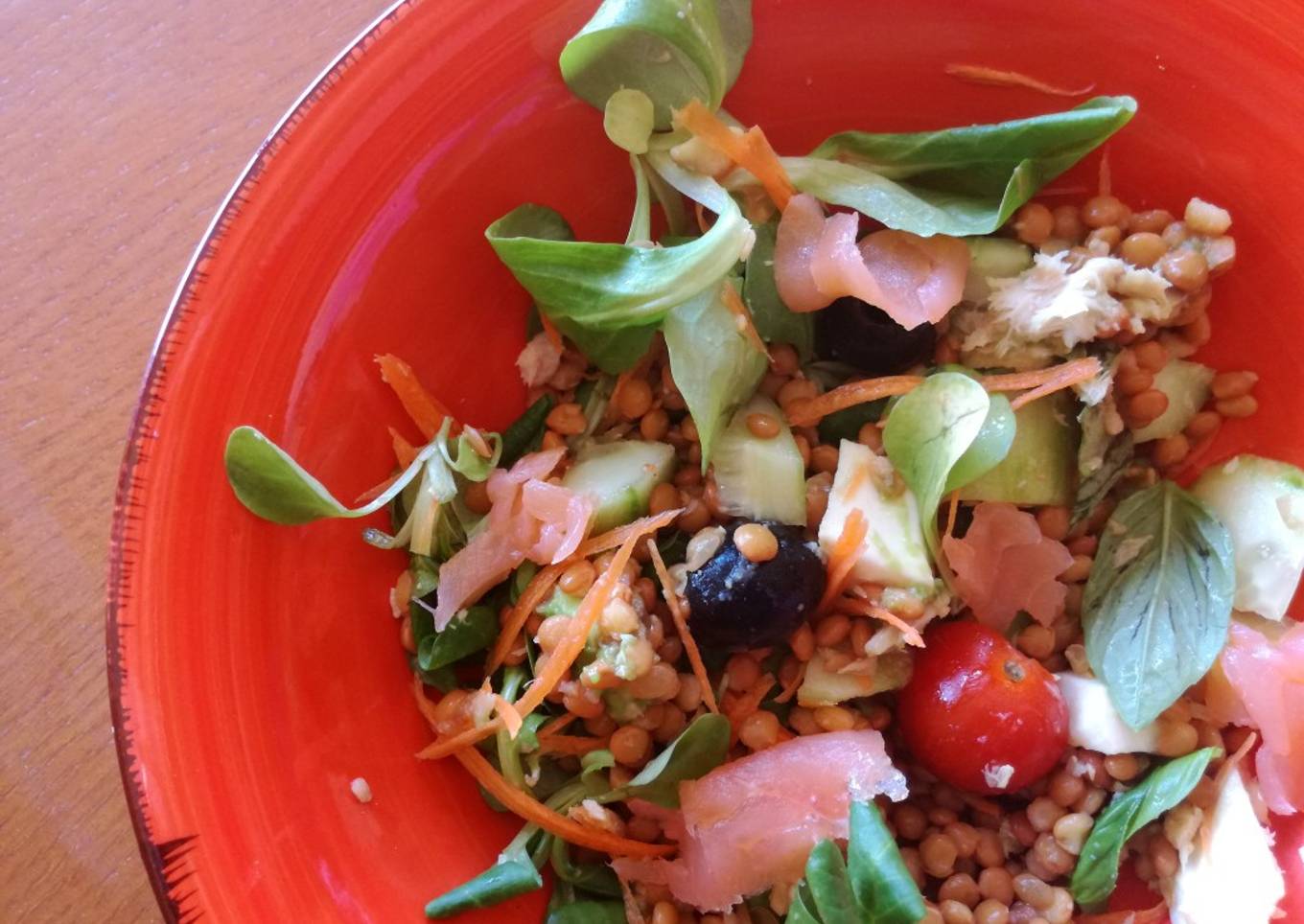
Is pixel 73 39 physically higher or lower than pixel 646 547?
higher

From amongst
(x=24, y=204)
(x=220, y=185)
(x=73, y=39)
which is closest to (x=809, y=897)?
(x=220, y=185)

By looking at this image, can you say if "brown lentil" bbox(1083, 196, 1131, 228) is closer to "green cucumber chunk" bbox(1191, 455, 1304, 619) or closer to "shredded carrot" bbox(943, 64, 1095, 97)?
"shredded carrot" bbox(943, 64, 1095, 97)

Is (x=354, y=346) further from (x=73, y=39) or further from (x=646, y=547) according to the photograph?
(x=73, y=39)

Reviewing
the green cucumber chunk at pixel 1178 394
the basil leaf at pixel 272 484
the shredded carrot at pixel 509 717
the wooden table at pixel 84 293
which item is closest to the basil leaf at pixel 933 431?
the green cucumber chunk at pixel 1178 394

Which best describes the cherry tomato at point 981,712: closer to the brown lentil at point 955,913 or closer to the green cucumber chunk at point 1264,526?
the brown lentil at point 955,913

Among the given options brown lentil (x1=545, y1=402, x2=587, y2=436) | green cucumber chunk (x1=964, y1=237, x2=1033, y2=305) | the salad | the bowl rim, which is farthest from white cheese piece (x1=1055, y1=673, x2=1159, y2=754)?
the bowl rim

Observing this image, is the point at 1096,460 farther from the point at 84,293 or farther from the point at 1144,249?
the point at 84,293
